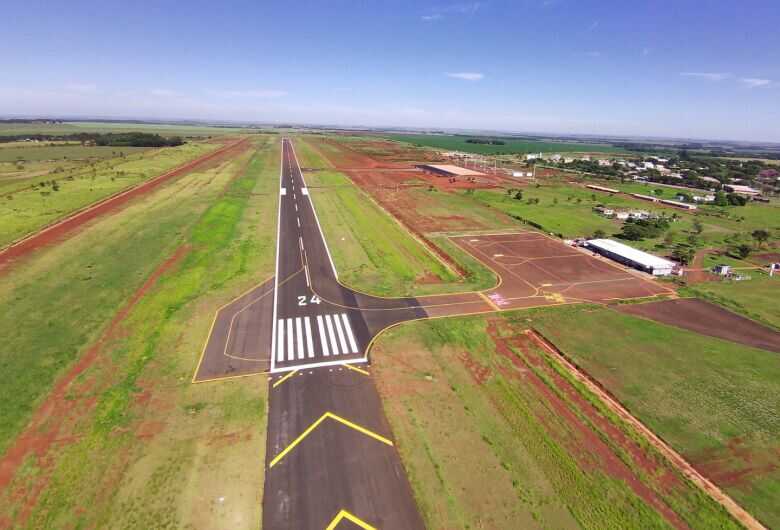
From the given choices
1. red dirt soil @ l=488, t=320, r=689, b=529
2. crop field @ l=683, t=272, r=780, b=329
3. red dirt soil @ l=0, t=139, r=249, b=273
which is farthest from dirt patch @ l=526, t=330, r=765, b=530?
red dirt soil @ l=0, t=139, r=249, b=273

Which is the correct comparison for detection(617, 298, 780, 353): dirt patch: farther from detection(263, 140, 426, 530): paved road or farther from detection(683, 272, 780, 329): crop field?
detection(263, 140, 426, 530): paved road

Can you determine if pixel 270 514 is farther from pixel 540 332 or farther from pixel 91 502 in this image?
pixel 540 332

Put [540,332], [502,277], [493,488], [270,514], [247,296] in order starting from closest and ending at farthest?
[270,514], [493,488], [540,332], [247,296], [502,277]

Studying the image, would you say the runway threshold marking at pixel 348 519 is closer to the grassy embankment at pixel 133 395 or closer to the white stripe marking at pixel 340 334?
the grassy embankment at pixel 133 395

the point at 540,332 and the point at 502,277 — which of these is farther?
the point at 502,277

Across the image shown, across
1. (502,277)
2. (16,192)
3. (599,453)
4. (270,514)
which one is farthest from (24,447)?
(16,192)
